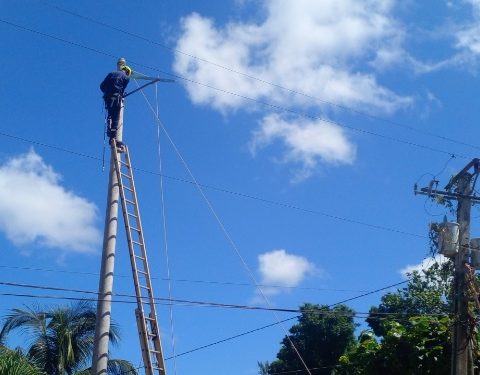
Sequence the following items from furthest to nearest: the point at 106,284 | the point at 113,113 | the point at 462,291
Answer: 1. the point at 462,291
2. the point at 113,113
3. the point at 106,284

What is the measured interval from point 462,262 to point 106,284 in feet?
27.8

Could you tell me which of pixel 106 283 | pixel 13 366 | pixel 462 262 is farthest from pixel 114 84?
pixel 462 262

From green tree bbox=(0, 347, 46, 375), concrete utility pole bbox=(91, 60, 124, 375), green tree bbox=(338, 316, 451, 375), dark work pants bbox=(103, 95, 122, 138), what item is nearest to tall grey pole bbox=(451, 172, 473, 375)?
green tree bbox=(338, 316, 451, 375)

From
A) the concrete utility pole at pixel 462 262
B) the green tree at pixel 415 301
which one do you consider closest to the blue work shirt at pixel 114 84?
the concrete utility pole at pixel 462 262

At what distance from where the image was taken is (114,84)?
1259 cm

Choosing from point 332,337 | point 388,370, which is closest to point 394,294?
point 332,337

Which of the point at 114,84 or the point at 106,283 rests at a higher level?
the point at 114,84

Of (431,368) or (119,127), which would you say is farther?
(431,368)

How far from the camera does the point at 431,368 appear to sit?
1691 cm

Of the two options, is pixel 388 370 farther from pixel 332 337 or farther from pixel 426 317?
pixel 332 337

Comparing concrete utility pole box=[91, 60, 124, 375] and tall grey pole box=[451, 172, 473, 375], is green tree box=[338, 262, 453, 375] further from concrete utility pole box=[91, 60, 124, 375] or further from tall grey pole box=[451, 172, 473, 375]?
concrete utility pole box=[91, 60, 124, 375]

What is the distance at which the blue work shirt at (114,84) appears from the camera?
41.3 feet

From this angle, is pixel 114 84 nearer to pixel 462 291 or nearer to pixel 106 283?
pixel 106 283

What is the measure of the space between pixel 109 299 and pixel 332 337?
89.9ft
